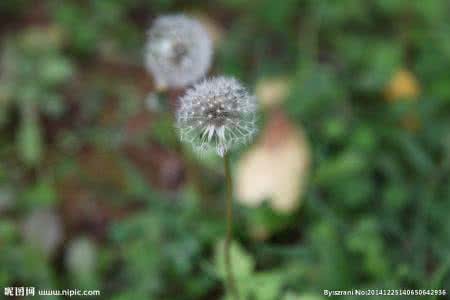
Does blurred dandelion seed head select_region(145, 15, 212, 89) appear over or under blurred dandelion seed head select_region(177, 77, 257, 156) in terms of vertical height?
over

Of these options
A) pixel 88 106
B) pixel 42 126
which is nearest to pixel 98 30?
pixel 88 106

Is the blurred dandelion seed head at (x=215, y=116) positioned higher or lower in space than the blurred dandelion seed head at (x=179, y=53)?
lower

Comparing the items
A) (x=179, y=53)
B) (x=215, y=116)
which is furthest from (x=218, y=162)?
(x=215, y=116)

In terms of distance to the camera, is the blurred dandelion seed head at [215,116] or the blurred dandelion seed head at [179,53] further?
the blurred dandelion seed head at [179,53]

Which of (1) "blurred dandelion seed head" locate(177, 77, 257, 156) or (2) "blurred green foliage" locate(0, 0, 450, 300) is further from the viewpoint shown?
(2) "blurred green foliage" locate(0, 0, 450, 300)

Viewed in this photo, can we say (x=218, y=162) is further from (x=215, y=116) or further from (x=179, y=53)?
(x=215, y=116)

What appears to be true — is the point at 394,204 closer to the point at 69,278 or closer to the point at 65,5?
the point at 69,278
